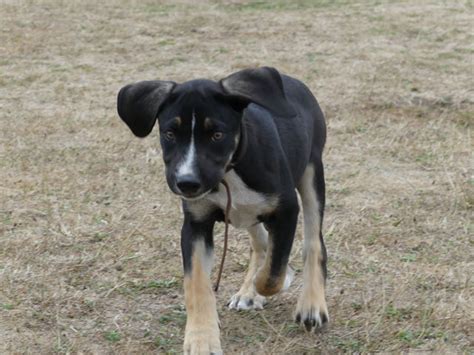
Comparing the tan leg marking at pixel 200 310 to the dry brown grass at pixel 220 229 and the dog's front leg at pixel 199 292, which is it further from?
the dry brown grass at pixel 220 229

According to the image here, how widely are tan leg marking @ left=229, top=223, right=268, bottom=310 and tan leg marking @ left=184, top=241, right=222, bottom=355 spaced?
0.60 metres

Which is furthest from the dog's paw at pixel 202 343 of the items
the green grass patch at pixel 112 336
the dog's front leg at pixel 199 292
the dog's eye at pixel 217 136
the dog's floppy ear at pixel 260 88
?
the dog's floppy ear at pixel 260 88

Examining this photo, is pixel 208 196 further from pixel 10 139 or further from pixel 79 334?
pixel 10 139

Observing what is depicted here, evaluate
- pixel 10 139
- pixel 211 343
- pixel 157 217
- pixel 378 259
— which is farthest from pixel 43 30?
pixel 211 343

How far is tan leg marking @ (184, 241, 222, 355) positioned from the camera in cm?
398

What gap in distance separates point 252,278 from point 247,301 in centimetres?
17

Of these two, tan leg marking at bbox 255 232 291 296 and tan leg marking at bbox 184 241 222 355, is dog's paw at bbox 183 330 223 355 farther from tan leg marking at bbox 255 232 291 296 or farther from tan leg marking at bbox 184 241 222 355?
tan leg marking at bbox 255 232 291 296

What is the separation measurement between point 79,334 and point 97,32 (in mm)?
9701

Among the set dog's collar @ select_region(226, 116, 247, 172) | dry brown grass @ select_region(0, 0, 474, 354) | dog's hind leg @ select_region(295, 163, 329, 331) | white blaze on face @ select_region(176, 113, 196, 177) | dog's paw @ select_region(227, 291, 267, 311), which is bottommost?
dry brown grass @ select_region(0, 0, 474, 354)

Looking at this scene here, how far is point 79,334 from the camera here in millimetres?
4551

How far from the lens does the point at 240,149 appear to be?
400cm

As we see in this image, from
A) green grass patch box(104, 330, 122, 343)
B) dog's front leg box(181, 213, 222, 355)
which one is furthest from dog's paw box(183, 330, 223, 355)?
green grass patch box(104, 330, 122, 343)

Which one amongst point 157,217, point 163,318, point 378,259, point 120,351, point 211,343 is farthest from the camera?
point 157,217

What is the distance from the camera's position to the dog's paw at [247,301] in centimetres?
477
